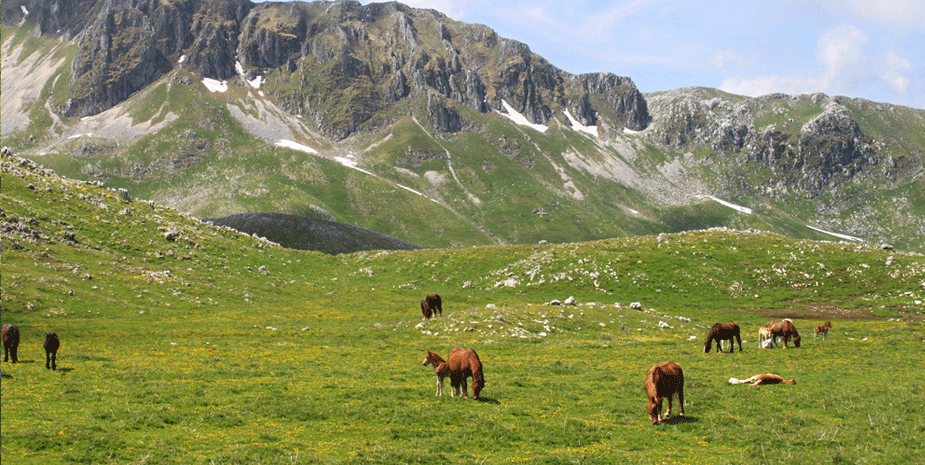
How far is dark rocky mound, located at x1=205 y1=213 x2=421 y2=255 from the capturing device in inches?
6964

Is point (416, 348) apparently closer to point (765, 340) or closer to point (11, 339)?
point (11, 339)

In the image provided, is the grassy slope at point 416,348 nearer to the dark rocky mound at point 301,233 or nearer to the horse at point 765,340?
the horse at point 765,340

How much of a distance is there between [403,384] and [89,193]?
85.9 meters

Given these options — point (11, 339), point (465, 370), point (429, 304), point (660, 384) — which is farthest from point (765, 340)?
point (11, 339)

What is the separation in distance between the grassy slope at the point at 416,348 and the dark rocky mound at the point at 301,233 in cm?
8041

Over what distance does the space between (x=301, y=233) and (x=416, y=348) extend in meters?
154

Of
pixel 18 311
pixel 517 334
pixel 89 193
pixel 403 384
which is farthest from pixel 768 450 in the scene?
pixel 89 193

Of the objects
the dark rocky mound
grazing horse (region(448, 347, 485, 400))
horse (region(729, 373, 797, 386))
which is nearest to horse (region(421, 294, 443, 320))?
grazing horse (region(448, 347, 485, 400))

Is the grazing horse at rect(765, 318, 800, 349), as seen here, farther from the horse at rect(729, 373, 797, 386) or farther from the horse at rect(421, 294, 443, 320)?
the horse at rect(421, 294, 443, 320)

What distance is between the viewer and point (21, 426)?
1761 centimetres

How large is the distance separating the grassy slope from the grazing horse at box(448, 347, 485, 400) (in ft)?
3.17

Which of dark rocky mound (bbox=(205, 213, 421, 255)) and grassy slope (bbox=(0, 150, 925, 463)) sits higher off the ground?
dark rocky mound (bbox=(205, 213, 421, 255))

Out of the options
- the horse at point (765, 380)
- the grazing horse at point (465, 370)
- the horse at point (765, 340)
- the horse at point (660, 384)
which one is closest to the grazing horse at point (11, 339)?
the grazing horse at point (465, 370)

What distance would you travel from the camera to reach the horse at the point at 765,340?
132 ft
